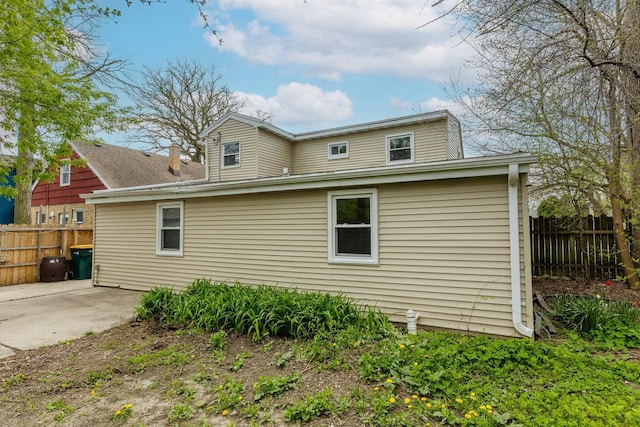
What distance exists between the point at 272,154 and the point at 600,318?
34.2 ft

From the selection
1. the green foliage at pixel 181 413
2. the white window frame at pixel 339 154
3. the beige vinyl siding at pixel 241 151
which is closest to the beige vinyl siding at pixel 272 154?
the beige vinyl siding at pixel 241 151

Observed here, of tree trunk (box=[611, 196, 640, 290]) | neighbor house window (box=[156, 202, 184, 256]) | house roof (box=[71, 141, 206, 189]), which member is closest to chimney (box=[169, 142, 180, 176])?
house roof (box=[71, 141, 206, 189])

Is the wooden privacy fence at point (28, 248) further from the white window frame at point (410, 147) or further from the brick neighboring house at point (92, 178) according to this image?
the white window frame at point (410, 147)

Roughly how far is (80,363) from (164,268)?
3.98 metres

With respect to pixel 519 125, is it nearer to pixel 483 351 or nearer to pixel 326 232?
pixel 326 232

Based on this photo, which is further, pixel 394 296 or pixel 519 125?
pixel 519 125

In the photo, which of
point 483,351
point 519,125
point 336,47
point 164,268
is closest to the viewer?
point 483,351

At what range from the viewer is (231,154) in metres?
12.6

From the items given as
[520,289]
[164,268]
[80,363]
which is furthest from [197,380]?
[164,268]

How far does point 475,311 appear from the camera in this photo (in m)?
4.75

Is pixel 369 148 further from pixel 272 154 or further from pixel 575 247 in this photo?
pixel 575 247

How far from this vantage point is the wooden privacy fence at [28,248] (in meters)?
9.50

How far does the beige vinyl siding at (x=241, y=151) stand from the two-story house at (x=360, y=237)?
434cm

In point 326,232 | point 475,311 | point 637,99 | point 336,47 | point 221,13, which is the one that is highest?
point 336,47
